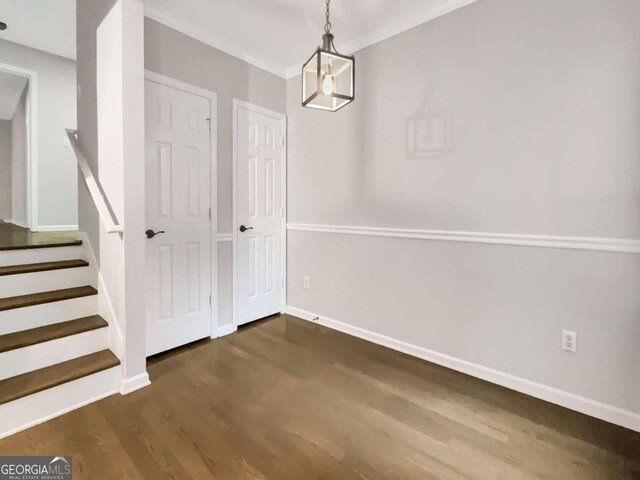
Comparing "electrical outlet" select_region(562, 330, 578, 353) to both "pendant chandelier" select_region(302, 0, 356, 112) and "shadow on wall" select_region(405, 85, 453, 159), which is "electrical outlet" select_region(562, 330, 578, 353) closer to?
"shadow on wall" select_region(405, 85, 453, 159)

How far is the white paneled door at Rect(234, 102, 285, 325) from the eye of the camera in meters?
3.10

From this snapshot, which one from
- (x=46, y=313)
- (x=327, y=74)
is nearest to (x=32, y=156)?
(x=46, y=313)

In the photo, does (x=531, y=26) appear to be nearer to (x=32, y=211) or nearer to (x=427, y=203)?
(x=427, y=203)

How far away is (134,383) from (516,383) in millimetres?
2512

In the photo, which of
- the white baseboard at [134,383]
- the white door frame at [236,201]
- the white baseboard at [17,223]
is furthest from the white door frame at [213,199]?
the white baseboard at [17,223]

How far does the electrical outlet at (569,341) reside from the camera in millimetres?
1917

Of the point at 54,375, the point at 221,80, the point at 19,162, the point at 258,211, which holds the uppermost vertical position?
the point at 221,80

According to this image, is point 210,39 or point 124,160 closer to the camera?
point 124,160

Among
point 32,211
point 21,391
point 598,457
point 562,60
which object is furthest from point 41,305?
point 562,60

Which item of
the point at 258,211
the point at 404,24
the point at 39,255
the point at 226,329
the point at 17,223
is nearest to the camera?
the point at 39,255

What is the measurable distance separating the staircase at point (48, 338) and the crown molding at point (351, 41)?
76.1 inches

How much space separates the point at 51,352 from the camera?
1956 millimetres

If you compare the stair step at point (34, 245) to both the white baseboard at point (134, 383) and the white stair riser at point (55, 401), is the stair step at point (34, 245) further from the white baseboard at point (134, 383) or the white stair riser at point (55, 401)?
the white baseboard at point (134, 383)

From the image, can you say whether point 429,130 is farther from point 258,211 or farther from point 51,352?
point 51,352
